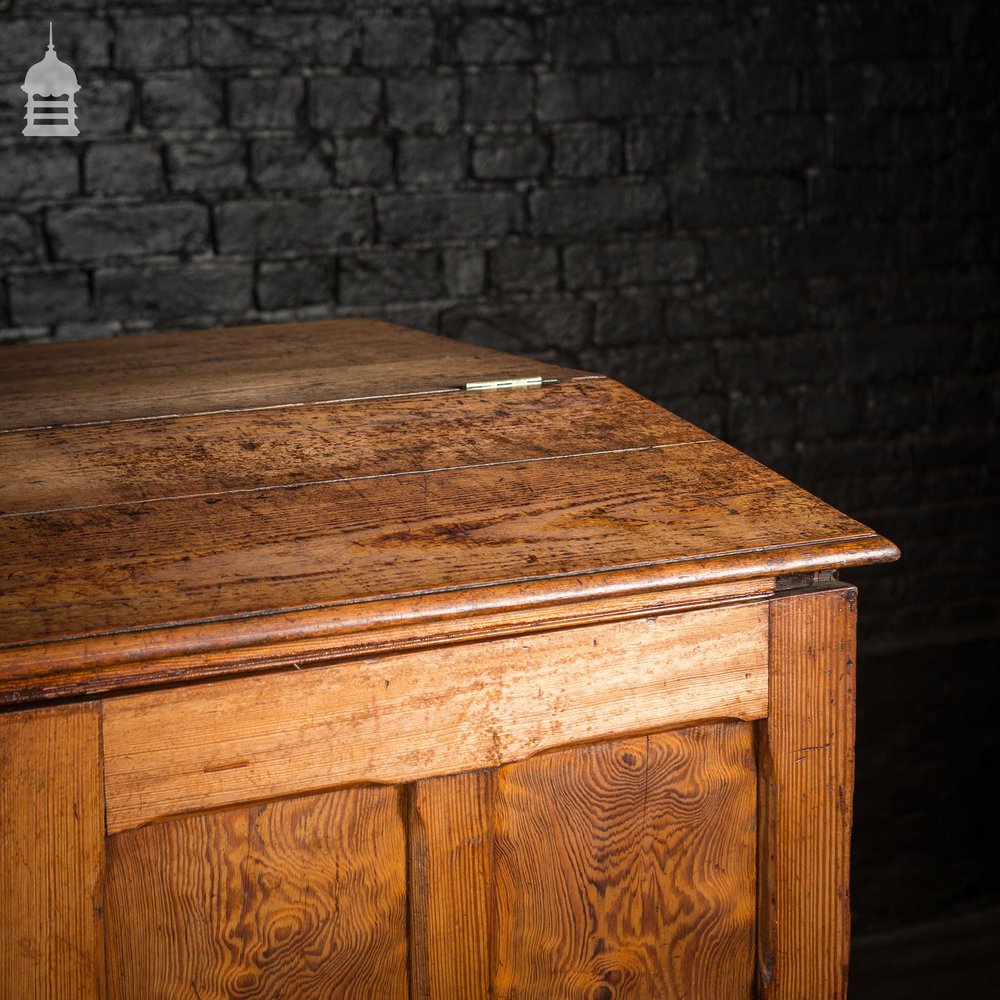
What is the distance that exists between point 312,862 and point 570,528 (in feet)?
0.94

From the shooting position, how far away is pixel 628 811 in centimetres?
91

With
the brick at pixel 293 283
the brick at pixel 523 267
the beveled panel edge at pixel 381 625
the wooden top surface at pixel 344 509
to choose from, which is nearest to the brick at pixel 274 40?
the brick at pixel 293 283

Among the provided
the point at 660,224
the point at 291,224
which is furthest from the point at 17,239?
the point at 660,224

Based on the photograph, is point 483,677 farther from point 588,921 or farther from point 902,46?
point 902,46

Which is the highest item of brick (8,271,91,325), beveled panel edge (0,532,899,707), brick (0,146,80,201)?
brick (0,146,80,201)

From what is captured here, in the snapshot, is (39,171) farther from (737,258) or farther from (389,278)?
(737,258)

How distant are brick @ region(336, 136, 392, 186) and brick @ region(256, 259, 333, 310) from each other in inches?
6.5

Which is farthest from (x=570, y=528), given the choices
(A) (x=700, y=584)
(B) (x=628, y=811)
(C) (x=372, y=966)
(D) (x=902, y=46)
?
(D) (x=902, y=46)

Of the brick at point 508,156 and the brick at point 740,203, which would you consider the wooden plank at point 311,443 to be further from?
the brick at point 740,203

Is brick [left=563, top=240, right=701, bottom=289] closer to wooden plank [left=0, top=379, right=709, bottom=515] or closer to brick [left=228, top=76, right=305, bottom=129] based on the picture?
brick [left=228, top=76, right=305, bottom=129]

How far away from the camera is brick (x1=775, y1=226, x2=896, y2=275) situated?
2.66m

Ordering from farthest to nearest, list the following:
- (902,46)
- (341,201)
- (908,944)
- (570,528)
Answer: (908,944) < (902,46) < (341,201) < (570,528)

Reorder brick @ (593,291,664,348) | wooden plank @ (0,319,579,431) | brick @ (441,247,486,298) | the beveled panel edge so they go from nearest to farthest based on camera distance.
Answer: the beveled panel edge → wooden plank @ (0,319,579,431) → brick @ (441,247,486,298) → brick @ (593,291,664,348)

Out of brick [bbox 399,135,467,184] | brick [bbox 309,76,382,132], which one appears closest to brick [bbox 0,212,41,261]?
brick [bbox 309,76,382,132]
